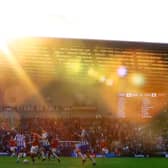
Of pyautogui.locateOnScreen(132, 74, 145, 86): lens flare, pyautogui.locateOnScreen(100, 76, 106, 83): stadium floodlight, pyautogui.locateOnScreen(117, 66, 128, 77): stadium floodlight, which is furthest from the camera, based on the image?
pyautogui.locateOnScreen(100, 76, 106, 83): stadium floodlight

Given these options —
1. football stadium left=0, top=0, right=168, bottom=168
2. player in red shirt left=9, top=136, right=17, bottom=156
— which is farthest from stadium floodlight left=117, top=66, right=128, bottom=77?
player in red shirt left=9, top=136, right=17, bottom=156

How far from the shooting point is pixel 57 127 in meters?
35.4

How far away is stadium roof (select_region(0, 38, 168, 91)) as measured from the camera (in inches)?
988

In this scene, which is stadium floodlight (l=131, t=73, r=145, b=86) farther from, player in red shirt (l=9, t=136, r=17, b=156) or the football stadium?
player in red shirt (l=9, t=136, r=17, b=156)

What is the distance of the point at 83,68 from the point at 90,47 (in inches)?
222

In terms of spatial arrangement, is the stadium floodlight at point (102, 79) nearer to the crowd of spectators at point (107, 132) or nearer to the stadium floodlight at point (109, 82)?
the stadium floodlight at point (109, 82)

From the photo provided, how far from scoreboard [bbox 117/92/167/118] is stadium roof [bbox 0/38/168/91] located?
139 centimetres

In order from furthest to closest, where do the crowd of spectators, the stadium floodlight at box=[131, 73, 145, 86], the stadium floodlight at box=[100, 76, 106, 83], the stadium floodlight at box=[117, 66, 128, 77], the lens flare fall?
the stadium floodlight at box=[100, 76, 106, 83]
the crowd of spectators
the lens flare
the stadium floodlight at box=[131, 73, 145, 86]
the stadium floodlight at box=[117, 66, 128, 77]

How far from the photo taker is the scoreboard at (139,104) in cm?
3459

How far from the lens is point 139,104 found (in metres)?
34.7

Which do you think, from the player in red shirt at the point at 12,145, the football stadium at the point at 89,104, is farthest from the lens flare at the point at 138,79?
the player in red shirt at the point at 12,145

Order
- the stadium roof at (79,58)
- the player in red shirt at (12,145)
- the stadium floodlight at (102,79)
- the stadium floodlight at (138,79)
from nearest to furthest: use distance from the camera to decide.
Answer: the stadium roof at (79,58)
the player in red shirt at (12,145)
the stadium floodlight at (138,79)
the stadium floodlight at (102,79)

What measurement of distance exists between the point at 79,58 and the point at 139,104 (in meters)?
8.03

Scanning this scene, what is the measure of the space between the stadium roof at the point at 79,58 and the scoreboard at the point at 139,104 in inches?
54.7
